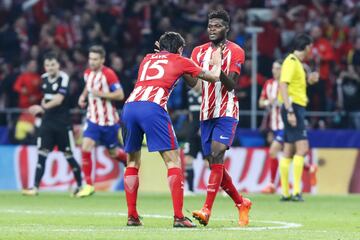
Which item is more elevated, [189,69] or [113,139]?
[189,69]

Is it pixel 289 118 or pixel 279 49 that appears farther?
pixel 279 49

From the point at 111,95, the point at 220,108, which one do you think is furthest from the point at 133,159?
the point at 111,95

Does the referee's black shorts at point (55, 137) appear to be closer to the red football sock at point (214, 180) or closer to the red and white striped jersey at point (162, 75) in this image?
the red football sock at point (214, 180)

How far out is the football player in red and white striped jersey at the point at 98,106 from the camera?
18.1 metres

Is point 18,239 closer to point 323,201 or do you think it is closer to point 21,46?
point 323,201

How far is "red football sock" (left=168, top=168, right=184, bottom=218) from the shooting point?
1096 centimetres

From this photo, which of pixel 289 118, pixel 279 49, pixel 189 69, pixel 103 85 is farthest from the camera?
pixel 279 49

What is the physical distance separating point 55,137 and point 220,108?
Answer: 275 inches

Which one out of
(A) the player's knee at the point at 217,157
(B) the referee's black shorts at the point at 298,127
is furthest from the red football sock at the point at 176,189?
(B) the referee's black shorts at the point at 298,127

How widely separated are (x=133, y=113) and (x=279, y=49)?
14849mm

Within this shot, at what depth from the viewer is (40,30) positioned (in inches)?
1014

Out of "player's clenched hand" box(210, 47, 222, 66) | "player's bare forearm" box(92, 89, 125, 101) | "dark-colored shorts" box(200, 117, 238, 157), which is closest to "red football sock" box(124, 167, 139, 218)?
"dark-colored shorts" box(200, 117, 238, 157)

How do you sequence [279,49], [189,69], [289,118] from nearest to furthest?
[189,69] → [289,118] → [279,49]

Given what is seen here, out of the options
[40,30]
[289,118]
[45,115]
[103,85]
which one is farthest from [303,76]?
[40,30]
